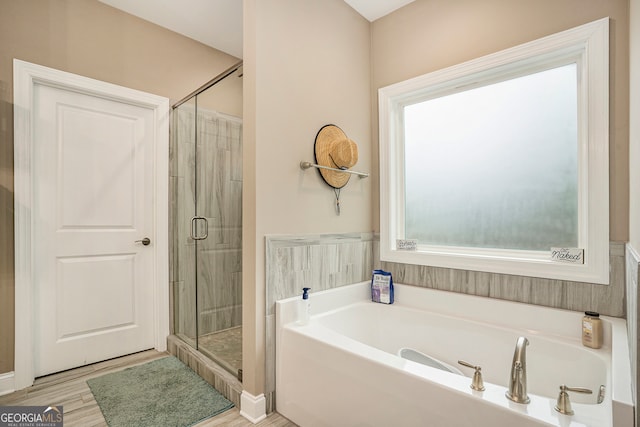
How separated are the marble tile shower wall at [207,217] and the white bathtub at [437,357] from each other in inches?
24.0

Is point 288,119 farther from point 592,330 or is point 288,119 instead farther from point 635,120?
point 592,330

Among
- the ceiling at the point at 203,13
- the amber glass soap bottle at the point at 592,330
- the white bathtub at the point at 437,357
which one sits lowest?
the white bathtub at the point at 437,357

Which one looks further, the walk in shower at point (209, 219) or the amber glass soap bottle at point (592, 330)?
the walk in shower at point (209, 219)

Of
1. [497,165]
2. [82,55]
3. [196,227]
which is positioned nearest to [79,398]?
[196,227]

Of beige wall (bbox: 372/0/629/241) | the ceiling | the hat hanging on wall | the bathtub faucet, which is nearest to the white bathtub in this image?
the bathtub faucet

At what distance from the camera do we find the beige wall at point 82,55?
196 cm

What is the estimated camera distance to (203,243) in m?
2.43

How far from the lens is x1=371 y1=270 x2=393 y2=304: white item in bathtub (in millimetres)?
2205

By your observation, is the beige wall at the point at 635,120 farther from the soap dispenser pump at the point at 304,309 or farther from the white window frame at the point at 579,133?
the soap dispenser pump at the point at 304,309

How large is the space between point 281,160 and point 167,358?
72.5 inches

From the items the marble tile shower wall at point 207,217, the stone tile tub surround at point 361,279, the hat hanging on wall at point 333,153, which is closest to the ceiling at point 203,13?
the marble tile shower wall at point 207,217

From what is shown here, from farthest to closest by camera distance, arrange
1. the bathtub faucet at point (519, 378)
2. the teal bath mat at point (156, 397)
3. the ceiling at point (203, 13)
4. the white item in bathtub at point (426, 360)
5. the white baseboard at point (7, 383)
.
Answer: the ceiling at point (203, 13) < the white baseboard at point (7, 383) < the white item in bathtub at point (426, 360) < the teal bath mat at point (156, 397) < the bathtub faucet at point (519, 378)

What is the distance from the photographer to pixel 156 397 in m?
1.89

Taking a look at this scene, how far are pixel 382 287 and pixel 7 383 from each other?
96.0 inches
